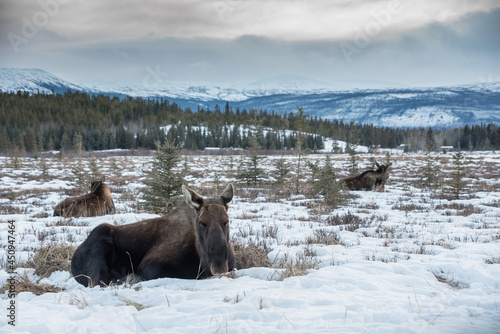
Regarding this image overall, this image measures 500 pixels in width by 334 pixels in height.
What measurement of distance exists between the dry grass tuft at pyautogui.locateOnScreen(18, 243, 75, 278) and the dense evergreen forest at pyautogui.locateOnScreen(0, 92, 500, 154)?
84153mm

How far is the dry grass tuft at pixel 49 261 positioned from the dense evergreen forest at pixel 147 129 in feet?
276

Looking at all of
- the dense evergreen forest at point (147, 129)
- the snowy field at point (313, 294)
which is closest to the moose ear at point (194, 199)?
the snowy field at point (313, 294)

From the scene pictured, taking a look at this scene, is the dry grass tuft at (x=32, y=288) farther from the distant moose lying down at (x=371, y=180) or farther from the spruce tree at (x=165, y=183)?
the distant moose lying down at (x=371, y=180)

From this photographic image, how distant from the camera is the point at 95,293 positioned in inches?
Result: 160

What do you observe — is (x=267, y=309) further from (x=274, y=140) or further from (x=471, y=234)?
(x=274, y=140)

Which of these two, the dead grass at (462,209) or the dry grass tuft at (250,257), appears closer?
the dry grass tuft at (250,257)

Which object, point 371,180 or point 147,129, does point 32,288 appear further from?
point 147,129

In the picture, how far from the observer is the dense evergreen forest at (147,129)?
354ft

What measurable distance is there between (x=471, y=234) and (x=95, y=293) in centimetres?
847

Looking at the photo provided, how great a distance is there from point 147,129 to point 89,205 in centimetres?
13171

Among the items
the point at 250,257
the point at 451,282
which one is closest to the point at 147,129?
the point at 250,257

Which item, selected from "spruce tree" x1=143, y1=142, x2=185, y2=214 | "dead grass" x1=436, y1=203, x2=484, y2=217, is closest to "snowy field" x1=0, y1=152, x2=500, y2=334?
"spruce tree" x1=143, y1=142, x2=185, y2=214

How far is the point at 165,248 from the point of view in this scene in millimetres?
5125

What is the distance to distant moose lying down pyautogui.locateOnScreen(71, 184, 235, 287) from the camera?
449 cm
